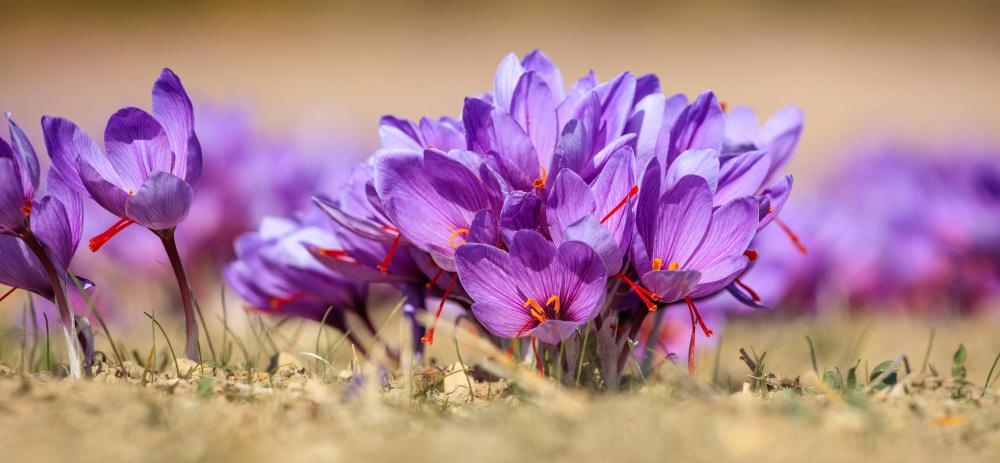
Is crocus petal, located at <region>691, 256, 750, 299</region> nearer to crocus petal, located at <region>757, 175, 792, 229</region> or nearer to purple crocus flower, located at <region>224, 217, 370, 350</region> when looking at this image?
crocus petal, located at <region>757, 175, 792, 229</region>

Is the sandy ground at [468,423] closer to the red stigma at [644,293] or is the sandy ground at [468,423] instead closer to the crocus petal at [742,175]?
the red stigma at [644,293]

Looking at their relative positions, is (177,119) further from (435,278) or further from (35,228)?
(435,278)

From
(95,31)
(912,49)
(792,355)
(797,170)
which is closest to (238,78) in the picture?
(95,31)

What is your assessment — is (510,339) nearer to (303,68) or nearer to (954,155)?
(954,155)

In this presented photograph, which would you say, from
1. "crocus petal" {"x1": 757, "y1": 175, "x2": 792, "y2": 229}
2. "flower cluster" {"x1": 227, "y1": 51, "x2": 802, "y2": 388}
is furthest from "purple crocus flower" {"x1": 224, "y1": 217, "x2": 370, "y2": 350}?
"crocus petal" {"x1": 757, "y1": 175, "x2": 792, "y2": 229}

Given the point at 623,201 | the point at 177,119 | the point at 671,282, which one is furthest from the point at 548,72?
the point at 177,119

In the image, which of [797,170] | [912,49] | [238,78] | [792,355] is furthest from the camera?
[912,49]

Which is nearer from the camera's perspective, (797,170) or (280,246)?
(280,246)

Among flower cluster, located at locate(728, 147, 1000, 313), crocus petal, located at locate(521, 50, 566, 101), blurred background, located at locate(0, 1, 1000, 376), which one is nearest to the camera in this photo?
crocus petal, located at locate(521, 50, 566, 101)
